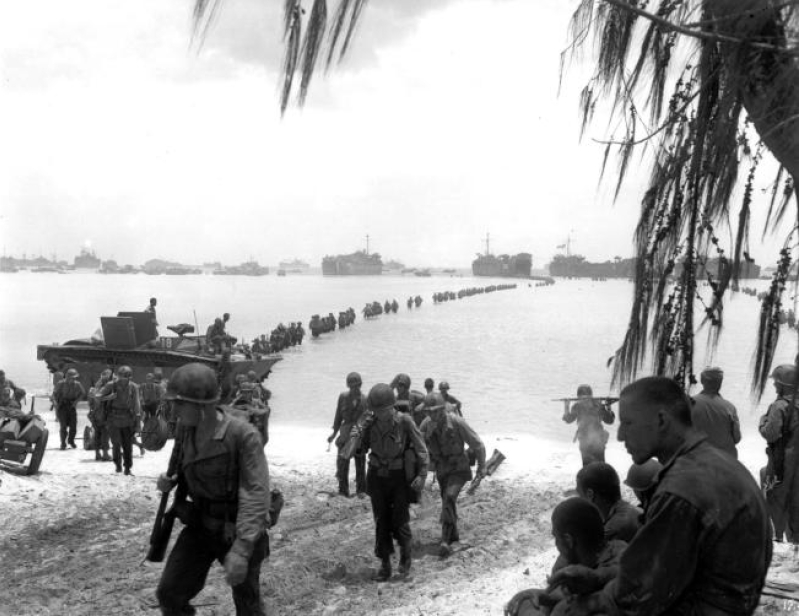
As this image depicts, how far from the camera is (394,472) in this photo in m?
5.99

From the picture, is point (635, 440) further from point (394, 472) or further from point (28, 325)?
point (28, 325)

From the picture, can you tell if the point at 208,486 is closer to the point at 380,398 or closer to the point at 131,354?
the point at 380,398

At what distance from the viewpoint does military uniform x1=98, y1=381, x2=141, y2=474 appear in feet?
32.7

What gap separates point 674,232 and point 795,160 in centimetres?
49

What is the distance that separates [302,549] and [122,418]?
4330 millimetres

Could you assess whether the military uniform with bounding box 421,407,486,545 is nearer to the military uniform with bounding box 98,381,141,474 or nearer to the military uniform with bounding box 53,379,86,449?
the military uniform with bounding box 98,381,141,474

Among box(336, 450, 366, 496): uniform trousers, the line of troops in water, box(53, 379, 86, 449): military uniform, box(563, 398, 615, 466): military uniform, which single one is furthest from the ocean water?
the line of troops in water

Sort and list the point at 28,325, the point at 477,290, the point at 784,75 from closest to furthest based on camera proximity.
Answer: the point at 784,75 → the point at 28,325 → the point at 477,290

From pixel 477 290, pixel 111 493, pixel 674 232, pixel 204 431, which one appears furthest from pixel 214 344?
pixel 477 290

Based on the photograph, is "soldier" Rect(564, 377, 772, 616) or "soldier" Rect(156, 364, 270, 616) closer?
"soldier" Rect(564, 377, 772, 616)

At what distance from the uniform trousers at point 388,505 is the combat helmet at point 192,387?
2.56m

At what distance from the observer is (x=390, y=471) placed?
599 cm

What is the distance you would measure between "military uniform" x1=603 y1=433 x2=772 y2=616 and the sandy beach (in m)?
2.38

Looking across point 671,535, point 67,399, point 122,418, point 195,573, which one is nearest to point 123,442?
point 122,418
